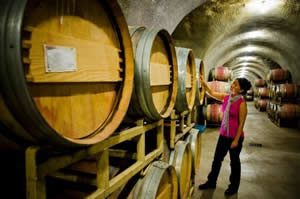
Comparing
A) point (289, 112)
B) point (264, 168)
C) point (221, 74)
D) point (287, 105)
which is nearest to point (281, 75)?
point (287, 105)

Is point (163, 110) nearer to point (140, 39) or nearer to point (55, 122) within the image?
point (140, 39)

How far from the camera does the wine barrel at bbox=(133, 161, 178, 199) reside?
172 centimetres

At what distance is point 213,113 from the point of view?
7555 mm

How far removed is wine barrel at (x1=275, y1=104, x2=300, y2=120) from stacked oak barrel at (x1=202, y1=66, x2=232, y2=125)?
2.60 metres

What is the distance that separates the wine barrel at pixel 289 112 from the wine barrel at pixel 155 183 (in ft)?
27.7

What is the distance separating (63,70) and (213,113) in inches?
280

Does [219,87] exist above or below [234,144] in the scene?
above

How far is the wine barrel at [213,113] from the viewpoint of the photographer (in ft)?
24.7

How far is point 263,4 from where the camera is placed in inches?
235

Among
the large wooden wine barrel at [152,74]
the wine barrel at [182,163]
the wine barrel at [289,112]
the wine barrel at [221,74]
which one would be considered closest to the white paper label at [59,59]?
the large wooden wine barrel at [152,74]

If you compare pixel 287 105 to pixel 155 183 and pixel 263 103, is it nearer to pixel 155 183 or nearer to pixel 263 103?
pixel 263 103

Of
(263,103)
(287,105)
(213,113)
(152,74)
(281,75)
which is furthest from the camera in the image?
(263,103)

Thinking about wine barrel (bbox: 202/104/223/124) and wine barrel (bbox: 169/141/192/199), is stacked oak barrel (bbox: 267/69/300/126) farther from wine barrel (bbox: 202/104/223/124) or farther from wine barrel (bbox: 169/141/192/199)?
wine barrel (bbox: 169/141/192/199)

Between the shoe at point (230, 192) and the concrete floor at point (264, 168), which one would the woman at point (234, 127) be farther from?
the concrete floor at point (264, 168)
